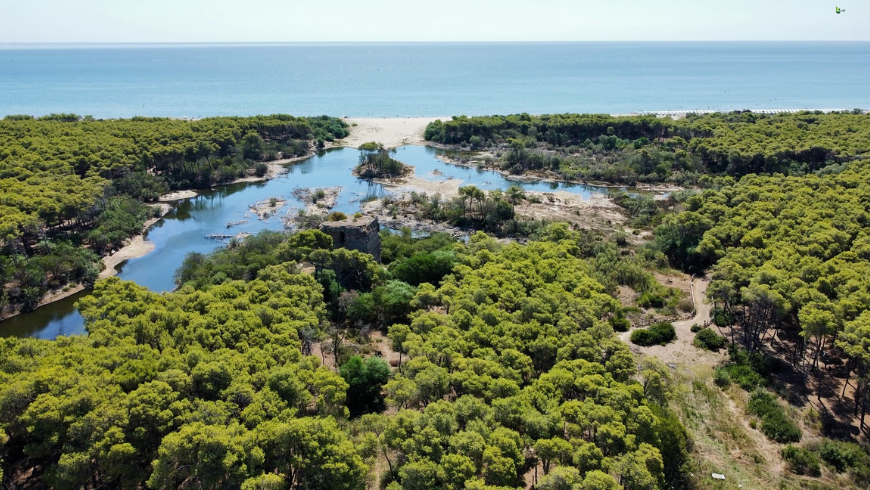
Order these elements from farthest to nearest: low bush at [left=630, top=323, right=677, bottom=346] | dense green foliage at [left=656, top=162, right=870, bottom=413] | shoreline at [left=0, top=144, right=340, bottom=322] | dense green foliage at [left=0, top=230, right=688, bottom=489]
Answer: shoreline at [left=0, top=144, right=340, bottom=322] < low bush at [left=630, top=323, right=677, bottom=346] < dense green foliage at [left=656, top=162, right=870, bottom=413] < dense green foliage at [left=0, top=230, right=688, bottom=489]

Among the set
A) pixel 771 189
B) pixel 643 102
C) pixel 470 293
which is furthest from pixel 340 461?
pixel 643 102

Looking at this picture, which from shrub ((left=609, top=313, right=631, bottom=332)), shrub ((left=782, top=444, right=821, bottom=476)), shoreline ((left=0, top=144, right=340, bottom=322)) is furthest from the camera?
shoreline ((left=0, top=144, right=340, bottom=322))

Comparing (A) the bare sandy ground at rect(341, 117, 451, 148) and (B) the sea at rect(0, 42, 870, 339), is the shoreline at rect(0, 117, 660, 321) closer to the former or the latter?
(A) the bare sandy ground at rect(341, 117, 451, 148)

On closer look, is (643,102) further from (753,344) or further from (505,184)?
(753,344)

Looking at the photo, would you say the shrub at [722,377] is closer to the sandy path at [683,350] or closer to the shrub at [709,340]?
the sandy path at [683,350]

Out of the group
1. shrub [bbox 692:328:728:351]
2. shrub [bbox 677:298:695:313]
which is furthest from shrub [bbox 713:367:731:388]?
shrub [bbox 677:298:695:313]
